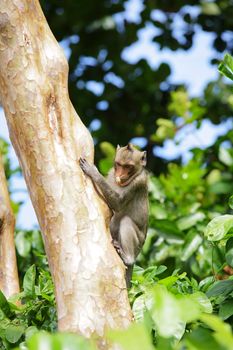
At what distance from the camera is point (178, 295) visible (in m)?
3.28

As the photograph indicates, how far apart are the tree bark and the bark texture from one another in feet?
3.24

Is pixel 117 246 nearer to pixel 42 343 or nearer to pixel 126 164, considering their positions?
pixel 126 164

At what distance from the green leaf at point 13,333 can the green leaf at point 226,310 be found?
92cm

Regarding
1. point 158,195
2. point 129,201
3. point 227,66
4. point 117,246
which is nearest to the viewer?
point 227,66

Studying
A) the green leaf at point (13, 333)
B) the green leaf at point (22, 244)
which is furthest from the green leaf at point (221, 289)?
the green leaf at point (22, 244)

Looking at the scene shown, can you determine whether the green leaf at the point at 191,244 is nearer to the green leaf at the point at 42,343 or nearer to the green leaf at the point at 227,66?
the green leaf at the point at 227,66

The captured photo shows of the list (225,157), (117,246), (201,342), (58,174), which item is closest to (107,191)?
(117,246)

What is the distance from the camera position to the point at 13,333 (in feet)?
11.1

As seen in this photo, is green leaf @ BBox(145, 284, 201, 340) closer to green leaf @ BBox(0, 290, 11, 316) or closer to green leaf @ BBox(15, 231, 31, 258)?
green leaf @ BBox(0, 290, 11, 316)

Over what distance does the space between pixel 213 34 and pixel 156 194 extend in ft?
9.53

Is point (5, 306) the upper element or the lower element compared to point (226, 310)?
upper

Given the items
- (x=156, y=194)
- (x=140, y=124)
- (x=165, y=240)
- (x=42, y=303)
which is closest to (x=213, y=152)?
(x=156, y=194)

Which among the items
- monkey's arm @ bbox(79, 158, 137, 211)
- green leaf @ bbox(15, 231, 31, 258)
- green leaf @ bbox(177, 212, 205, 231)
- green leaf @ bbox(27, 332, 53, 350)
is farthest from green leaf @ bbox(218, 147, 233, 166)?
green leaf @ bbox(27, 332, 53, 350)

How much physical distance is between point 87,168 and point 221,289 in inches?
34.5
